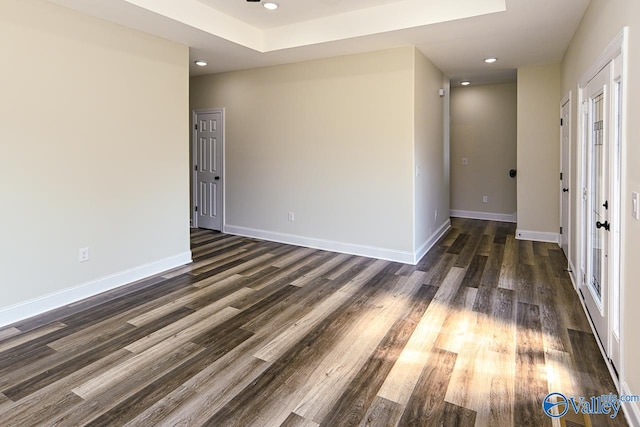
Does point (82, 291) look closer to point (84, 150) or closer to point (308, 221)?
point (84, 150)

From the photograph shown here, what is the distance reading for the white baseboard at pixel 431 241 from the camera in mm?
4827

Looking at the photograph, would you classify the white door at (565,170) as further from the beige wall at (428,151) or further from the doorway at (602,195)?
the beige wall at (428,151)

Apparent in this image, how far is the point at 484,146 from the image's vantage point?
25.0 feet

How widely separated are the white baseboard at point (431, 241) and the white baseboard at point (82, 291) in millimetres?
2795

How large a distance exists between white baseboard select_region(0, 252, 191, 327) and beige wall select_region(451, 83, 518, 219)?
5.69m

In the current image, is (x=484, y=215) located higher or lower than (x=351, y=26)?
lower

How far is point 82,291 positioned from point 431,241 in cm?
427

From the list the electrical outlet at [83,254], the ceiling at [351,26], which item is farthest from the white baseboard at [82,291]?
the ceiling at [351,26]

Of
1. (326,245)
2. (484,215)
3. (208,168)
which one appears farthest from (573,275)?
(208,168)

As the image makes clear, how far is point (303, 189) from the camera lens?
543 cm

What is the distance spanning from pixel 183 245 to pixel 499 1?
4.05 m

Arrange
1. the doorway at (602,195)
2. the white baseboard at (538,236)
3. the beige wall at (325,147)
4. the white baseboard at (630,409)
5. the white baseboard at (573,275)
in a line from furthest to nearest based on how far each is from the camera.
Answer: the white baseboard at (538,236) < the beige wall at (325,147) < the white baseboard at (573,275) < the doorway at (602,195) < the white baseboard at (630,409)
